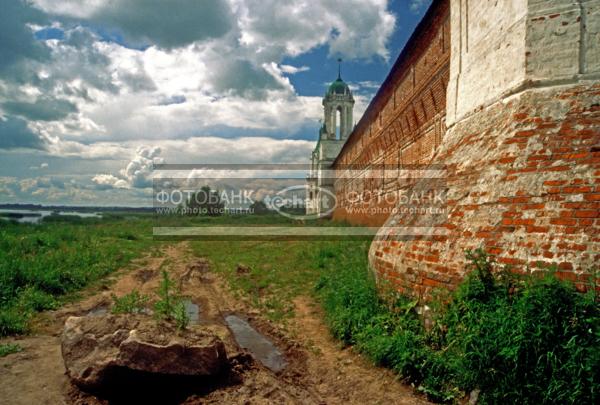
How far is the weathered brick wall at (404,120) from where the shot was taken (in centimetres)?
930

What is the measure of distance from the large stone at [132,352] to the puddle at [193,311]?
2239 millimetres

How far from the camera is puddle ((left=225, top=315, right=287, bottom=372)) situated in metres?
4.79

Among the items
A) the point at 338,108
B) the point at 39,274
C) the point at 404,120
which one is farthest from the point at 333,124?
the point at 39,274

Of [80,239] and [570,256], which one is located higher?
[570,256]

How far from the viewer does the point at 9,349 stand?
15.5 ft

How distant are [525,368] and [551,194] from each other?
1727mm

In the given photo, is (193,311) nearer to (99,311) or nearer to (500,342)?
(99,311)

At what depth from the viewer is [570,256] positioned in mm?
3418

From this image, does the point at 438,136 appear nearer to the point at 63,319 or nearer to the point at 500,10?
the point at 500,10

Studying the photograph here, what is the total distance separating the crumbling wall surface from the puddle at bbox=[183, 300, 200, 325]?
135 inches

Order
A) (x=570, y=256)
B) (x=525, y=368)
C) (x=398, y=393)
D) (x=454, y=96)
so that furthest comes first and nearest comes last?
1. (x=454, y=96)
2. (x=398, y=393)
3. (x=570, y=256)
4. (x=525, y=368)

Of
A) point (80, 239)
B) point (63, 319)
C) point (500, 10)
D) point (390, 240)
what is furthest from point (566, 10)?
point (80, 239)

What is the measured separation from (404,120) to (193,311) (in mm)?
9242

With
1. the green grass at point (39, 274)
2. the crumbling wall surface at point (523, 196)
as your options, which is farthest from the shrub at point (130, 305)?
the crumbling wall surface at point (523, 196)
